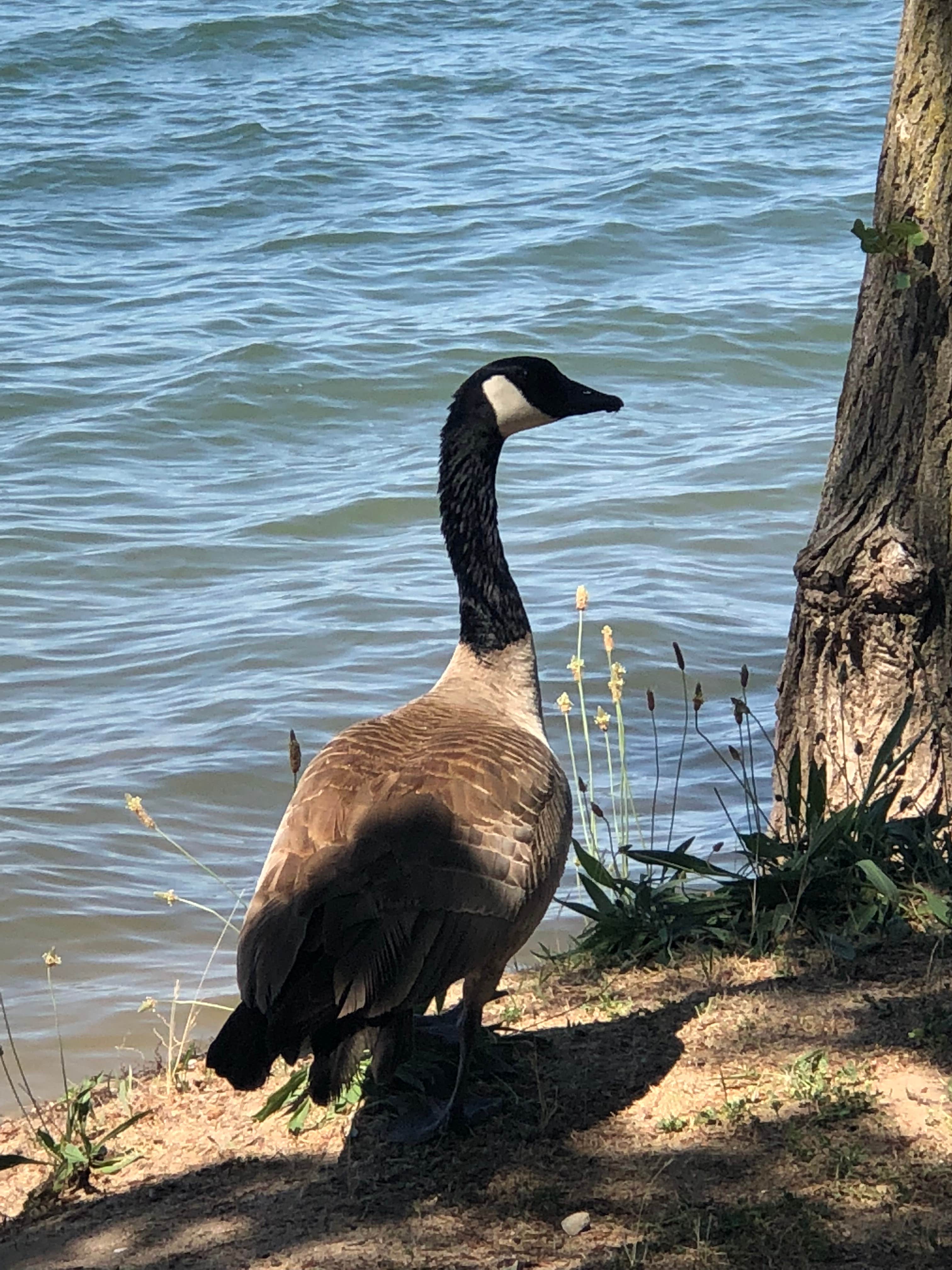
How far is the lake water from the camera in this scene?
7391 mm

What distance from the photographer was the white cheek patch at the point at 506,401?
4.92 m

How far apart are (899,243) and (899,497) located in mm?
752

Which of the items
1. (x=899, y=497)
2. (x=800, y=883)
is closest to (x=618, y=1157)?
(x=800, y=883)

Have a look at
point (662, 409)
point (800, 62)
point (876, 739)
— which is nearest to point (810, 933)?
point (876, 739)

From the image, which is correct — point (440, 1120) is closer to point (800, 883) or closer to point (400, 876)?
point (400, 876)

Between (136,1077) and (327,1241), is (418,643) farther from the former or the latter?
(327,1241)

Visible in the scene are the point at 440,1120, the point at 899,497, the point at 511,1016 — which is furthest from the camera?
the point at 899,497

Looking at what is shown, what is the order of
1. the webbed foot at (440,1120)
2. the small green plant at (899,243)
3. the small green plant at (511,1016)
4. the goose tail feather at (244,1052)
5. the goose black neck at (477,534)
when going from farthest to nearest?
the goose black neck at (477,534), the small green plant at (899,243), the small green plant at (511,1016), the webbed foot at (440,1120), the goose tail feather at (244,1052)

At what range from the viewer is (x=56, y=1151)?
378 centimetres

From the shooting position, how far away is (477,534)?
491 cm

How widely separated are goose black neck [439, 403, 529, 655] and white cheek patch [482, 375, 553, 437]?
3 centimetres

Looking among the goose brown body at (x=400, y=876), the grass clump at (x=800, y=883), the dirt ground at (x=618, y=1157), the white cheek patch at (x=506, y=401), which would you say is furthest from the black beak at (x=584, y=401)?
the dirt ground at (x=618, y=1157)

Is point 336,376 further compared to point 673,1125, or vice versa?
point 336,376

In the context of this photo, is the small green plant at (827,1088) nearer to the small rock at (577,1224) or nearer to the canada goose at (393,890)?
the small rock at (577,1224)
